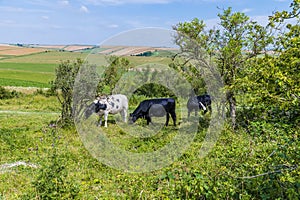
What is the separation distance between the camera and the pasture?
4835 mm

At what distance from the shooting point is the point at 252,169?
541cm

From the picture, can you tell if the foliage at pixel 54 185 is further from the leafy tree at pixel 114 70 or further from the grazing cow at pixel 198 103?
the grazing cow at pixel 198 103

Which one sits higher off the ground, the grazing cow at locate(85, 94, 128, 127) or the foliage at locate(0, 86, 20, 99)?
the grazing cow at locate(85, 94, 128, 127)

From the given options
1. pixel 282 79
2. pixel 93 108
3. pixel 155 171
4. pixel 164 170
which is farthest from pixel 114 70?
pixel 282 79

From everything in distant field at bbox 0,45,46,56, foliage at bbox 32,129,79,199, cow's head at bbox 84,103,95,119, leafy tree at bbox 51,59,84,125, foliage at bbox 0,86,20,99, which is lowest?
foliage at bbox 0,86,20,99

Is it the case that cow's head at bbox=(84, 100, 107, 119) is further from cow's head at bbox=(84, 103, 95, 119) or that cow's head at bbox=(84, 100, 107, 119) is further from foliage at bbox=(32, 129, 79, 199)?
foliage at bbox=(32, 129, 79, 199)

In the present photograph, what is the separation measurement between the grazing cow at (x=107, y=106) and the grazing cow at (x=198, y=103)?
3.69 meters

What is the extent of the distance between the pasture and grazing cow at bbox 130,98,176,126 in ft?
2.03

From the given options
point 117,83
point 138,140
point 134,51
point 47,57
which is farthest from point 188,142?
point 47,57

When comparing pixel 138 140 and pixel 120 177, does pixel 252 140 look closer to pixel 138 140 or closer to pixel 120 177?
pixel 120 177

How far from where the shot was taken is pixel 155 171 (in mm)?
7355

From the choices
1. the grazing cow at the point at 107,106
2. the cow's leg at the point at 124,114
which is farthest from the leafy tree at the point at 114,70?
the cow's leg at the point at 124,114

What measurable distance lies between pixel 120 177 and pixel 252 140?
3.47m

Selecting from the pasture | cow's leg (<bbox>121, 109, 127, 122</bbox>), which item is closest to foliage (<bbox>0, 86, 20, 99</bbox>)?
the pasture
